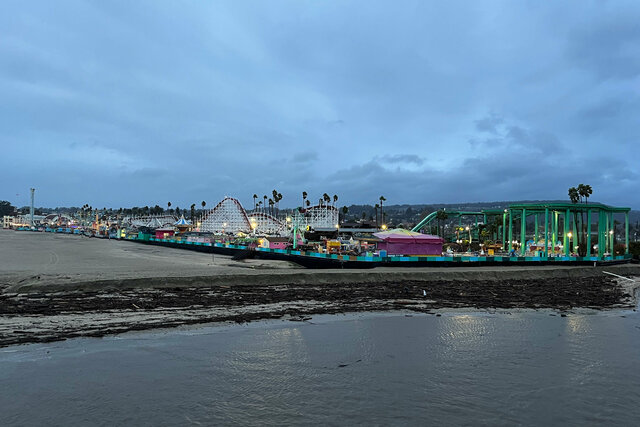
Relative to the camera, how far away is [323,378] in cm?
1042

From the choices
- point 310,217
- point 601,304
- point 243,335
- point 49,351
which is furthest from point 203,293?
point 310,217

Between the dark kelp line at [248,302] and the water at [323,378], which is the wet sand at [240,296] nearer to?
the dark kelp line at [248,302]

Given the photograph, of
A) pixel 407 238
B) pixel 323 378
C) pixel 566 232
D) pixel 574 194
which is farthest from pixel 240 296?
pixel 574 194

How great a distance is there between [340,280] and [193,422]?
871 inches

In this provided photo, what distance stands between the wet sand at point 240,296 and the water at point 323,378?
2.26 metres

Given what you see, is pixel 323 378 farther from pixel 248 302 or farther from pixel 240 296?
pixel 240 296

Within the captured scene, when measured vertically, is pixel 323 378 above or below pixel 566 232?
below

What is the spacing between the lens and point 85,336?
13023 mm

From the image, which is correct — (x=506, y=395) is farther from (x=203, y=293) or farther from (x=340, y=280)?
(x=340, y=280)

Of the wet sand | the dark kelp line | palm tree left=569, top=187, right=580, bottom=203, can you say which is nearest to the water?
the dark kelp line

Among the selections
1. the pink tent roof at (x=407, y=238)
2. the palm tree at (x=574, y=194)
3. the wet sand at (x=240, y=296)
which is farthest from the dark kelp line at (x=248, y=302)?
the palm tree at (x=574, y=194)

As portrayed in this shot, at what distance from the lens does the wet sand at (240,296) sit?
15156 mm

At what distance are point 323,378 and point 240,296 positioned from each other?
1217 cm

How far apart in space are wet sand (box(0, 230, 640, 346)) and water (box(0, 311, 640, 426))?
2262 mm
